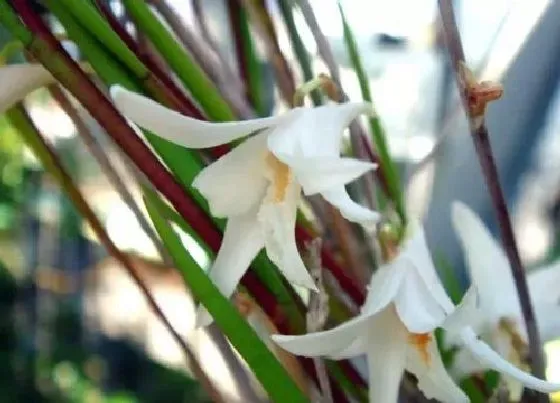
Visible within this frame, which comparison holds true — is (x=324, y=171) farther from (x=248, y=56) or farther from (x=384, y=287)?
(x=248, y=56)

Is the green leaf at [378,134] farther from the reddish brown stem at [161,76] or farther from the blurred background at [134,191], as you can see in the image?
the blurred background at [134,191]

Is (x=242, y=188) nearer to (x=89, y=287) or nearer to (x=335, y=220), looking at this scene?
(x=335, y=220)

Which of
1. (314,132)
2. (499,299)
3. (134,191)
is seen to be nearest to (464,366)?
(499,299)

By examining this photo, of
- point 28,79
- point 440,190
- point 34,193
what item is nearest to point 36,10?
point 28,79

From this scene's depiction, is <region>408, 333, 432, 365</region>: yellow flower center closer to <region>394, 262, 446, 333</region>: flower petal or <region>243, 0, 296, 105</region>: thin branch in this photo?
<region>394, 262, 446, 333</region>: flower petal

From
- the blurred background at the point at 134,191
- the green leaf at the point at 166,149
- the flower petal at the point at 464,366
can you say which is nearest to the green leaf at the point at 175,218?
the green leaf at the point at 166,149

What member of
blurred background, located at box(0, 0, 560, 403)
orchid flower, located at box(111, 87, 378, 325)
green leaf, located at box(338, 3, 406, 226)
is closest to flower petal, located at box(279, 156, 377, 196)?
orchid flower, located at box(111, 87, 378, 325)
